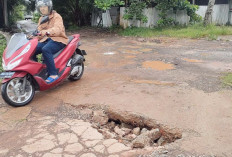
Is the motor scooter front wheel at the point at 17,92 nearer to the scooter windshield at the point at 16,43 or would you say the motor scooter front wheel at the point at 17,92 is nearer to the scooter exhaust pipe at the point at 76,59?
the scooter windshield at the point at 16,43

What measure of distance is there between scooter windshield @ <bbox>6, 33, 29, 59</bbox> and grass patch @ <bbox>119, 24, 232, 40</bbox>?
7.44m

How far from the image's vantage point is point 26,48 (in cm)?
397

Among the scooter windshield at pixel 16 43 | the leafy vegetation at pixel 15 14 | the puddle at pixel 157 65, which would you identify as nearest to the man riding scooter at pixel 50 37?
the scooter windshield at pixel 16 43

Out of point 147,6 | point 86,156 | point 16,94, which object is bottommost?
point 86,156

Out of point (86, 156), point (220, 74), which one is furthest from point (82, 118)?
point (220, 74)

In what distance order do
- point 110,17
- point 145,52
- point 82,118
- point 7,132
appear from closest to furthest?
point 7,132 < point 82,118 < point 145,52 < point 110,17

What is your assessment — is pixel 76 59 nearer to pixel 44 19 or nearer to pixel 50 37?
pixel 50 37

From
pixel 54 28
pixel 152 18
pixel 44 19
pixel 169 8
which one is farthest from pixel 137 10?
pixel 54 28

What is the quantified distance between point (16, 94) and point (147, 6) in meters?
10.1

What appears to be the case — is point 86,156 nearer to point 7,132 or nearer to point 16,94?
point 7,132

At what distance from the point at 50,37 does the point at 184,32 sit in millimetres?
7916

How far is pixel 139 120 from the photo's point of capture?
348 cm

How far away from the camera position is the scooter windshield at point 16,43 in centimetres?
394

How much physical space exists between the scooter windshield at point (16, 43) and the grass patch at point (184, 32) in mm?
7444
